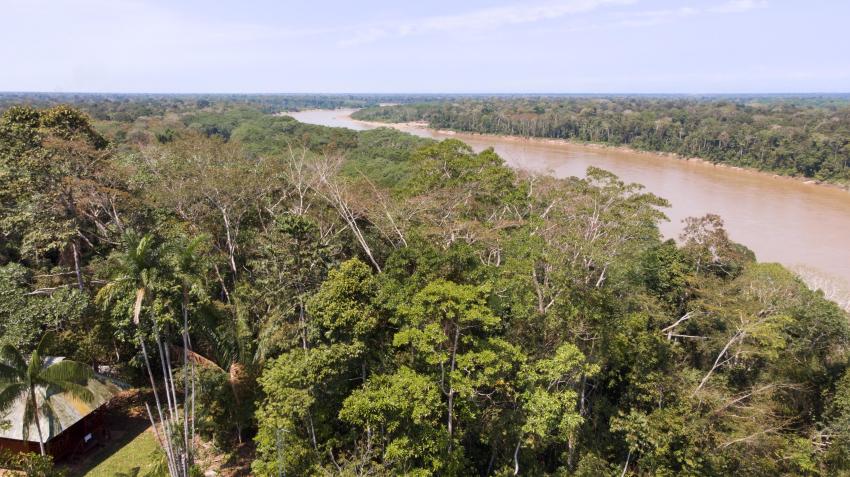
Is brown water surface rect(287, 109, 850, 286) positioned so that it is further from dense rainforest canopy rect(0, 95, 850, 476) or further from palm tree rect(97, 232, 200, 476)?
palm tree rect(97, 232, 200, 476)

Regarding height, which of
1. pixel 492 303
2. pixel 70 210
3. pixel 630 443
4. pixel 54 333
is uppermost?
pixel 70 210

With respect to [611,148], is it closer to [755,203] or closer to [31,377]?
[755,203]

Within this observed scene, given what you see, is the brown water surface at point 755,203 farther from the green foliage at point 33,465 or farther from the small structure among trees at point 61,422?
the green foliage at point 33,465

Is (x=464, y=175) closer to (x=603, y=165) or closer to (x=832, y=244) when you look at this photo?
(x=832, y=244)

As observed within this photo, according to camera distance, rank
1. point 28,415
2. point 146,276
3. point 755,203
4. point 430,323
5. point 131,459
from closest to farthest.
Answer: point 146,276
point 28,415
point 430,323
point 131,459
point 755,203

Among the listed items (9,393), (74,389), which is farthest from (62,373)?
(9,393)

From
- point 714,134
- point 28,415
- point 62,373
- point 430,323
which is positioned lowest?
point 28,415

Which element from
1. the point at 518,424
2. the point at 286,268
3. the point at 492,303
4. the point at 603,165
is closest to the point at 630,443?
the point at 518,424

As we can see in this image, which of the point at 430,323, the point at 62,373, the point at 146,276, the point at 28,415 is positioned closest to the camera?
the point at 146,276
